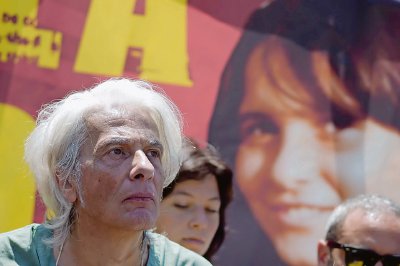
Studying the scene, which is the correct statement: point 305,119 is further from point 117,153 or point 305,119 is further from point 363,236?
point 117,153

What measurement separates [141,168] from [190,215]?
3.51ft

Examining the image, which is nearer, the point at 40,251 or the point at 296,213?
the point at 40,251

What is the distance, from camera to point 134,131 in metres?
2.89

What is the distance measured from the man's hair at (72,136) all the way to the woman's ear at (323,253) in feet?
2.58

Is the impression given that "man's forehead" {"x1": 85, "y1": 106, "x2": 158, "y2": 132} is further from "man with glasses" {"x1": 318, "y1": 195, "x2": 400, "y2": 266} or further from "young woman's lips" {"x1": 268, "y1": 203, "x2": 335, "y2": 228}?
"young woman's lips" {"x1": 268, "y1": 203, "x2": 335, "y2": 228}

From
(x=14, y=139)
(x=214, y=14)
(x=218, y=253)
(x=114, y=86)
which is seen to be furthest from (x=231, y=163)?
(x=114, y=86)

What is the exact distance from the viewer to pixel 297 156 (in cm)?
451

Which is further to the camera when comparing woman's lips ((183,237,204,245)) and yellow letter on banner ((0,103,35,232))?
yellow letter on banner ((0,103,35,232))

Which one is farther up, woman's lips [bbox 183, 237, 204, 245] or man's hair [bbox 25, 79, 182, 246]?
man's hair [bbox 25, 79, 182, 246]

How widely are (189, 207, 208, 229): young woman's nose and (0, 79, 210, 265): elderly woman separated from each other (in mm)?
752

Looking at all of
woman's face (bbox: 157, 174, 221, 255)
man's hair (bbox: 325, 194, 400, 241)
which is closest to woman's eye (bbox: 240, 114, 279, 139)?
woman's face (bbox: 157, 174, 221, 255)

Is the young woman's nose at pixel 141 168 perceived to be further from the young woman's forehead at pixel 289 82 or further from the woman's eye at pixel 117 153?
the young woman's forehead at pixel 289 82

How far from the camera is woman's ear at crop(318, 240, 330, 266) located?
11.7 feet

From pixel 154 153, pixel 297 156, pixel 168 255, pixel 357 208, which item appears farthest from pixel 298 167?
pixel 154 153
